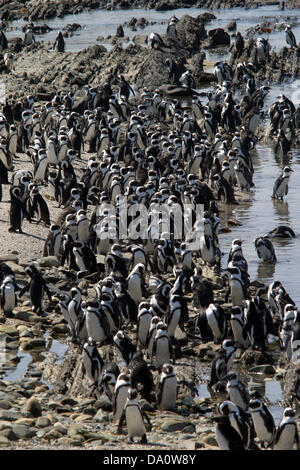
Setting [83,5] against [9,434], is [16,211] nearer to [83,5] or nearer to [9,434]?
[9,434]

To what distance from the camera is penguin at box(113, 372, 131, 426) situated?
11.0 metres

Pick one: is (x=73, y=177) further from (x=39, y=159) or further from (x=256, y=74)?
(x=256, y=74)

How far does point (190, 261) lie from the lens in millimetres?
16484

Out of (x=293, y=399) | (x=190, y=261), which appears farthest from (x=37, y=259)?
(x=293, y=399)

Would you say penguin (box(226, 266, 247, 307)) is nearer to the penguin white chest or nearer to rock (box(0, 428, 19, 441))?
the penguin white chest

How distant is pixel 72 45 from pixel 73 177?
2629 cm

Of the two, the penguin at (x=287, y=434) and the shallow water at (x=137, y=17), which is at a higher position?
the shallow water at (x=137, y=17)

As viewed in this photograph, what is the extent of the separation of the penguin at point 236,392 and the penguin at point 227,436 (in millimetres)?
1393

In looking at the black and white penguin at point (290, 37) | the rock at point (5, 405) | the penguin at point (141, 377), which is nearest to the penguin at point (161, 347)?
the penguin at point (141, 377)

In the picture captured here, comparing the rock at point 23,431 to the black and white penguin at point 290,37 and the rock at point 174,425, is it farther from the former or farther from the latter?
the black and white penguin at point 290,37

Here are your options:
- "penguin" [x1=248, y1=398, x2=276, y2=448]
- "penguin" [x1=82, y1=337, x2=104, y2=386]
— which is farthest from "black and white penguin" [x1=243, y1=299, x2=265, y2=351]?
"penguin" [x1=248, y1=398, x2=276, y2=448]

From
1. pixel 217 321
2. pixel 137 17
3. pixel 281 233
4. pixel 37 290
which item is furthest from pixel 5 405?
pixel 137 17

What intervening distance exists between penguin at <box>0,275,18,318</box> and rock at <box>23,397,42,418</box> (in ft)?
10.7

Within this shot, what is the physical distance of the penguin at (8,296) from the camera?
14.3 metres
